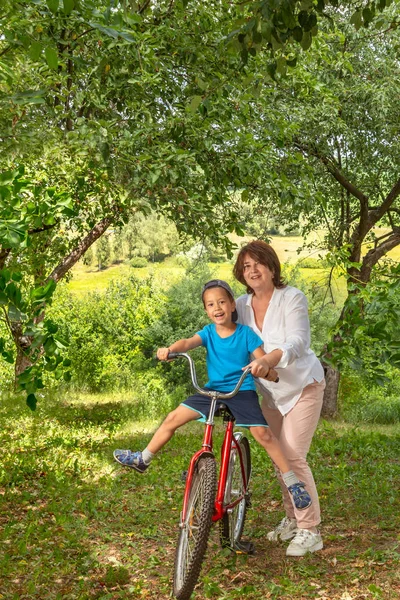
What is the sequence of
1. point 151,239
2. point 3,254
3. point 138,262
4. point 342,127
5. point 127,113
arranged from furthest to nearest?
point 151,239 → point 138,262 → point 342,127 → point 3,254 → point 127,113

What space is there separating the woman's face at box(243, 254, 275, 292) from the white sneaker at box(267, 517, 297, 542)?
1.89 meters

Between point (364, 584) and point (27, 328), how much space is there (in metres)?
2.81

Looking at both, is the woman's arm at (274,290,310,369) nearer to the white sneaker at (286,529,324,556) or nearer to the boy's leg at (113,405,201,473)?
the boy's leg at (113,405,201,473)

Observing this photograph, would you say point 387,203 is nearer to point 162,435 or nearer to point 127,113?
point 127,113

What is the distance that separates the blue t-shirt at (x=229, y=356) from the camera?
4941mm

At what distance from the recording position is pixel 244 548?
5.50 meters

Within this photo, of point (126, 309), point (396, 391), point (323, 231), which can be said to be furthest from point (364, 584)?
point (396, 391)

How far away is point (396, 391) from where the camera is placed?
2638 cm

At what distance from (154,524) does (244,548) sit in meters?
1.54

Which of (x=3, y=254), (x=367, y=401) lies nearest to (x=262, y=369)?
(x=3, y=254)

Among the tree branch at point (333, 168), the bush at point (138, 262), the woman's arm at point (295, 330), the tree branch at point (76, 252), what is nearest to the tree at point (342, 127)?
the tree branch at point (333, 168)

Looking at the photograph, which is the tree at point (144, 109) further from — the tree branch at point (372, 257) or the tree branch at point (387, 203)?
the tree branch at point (372, 257)

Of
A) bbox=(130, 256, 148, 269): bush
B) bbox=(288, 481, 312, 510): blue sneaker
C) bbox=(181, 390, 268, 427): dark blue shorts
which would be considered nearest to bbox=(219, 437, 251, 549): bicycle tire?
bbox=(288, 481, 312, 510): blue sneaker

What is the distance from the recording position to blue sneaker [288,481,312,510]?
516 centimetres
